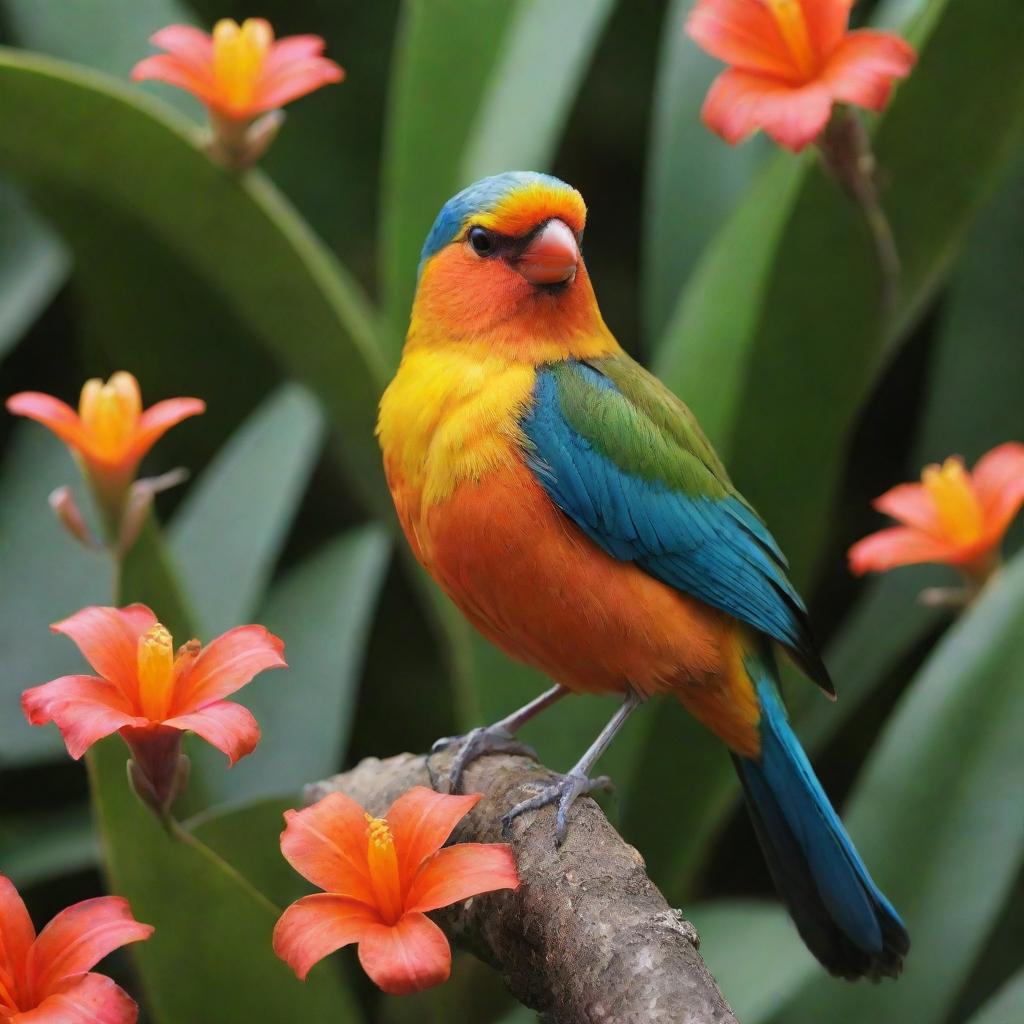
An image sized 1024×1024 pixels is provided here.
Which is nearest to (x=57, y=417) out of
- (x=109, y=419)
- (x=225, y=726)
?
(x=109, y=419)

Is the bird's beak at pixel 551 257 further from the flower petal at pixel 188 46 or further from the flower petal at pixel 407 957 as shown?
the flower petal at pixel 407 957

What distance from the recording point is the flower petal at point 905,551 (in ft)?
5.15

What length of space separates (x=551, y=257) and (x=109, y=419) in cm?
45

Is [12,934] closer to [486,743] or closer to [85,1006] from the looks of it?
[85,1006]

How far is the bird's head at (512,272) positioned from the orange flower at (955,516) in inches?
15.2

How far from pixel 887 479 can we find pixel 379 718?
100 centimetres

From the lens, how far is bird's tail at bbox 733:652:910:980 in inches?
58.0

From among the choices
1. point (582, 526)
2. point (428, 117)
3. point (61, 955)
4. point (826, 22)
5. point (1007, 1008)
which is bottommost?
point (1007, 1008)

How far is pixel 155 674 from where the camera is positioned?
113cm

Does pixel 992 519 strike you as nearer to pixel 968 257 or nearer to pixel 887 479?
pixel 968 257

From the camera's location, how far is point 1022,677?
64.0 inches

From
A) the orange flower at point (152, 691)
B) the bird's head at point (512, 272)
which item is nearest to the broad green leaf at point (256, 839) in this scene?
the orange flower at point (152, 691)

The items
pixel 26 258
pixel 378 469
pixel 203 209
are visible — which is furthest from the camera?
pixel 26 258

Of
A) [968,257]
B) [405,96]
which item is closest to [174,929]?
[405,96]
